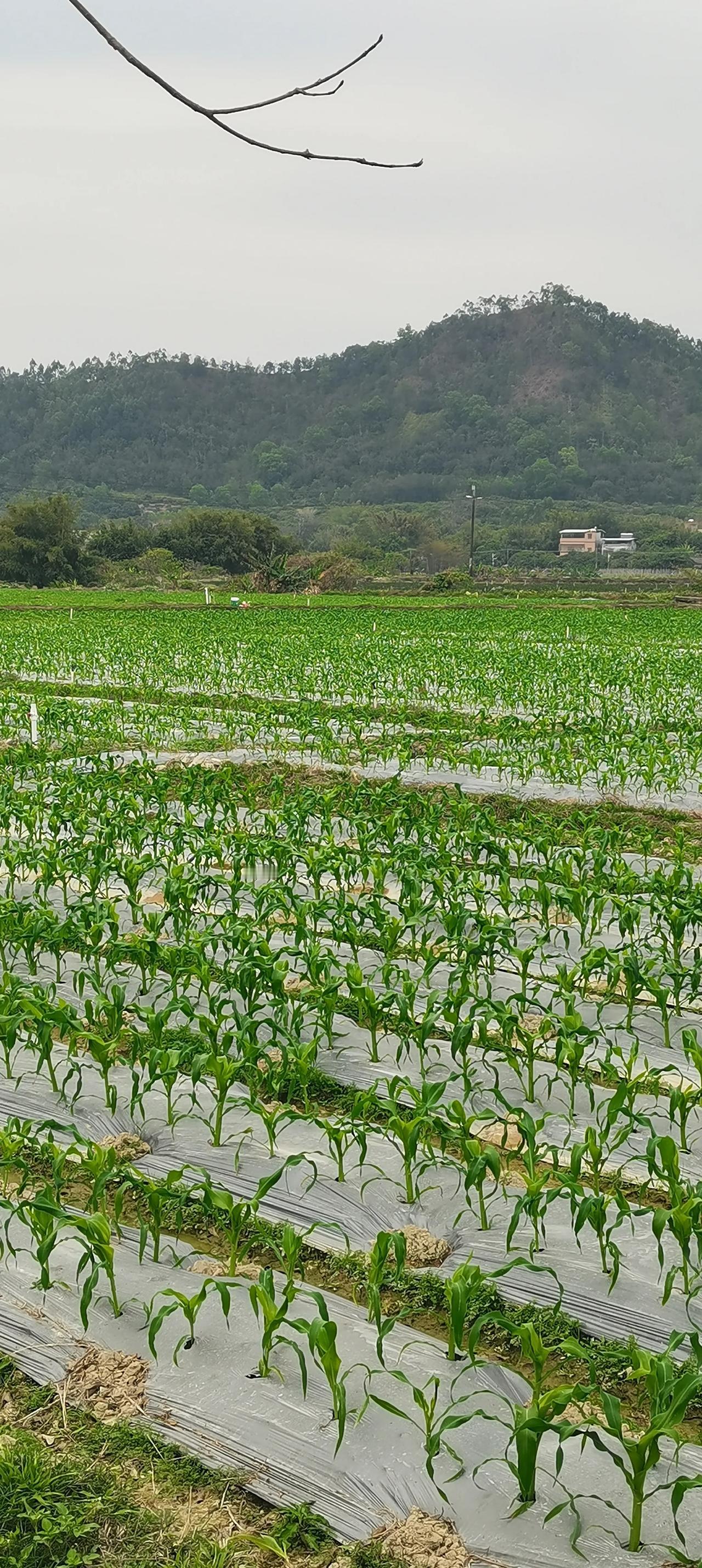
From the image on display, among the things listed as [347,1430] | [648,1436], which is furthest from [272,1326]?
[648,1436]

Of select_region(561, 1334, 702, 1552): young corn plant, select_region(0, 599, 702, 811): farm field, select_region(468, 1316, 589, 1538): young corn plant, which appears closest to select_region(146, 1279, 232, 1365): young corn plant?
select_region(468, 1316, 589, 1538): young corn plant

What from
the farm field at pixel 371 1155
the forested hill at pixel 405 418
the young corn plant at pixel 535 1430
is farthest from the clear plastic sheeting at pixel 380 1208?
the forested hill at pixel 405 418

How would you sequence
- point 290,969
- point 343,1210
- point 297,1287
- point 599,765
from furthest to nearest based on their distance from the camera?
point 599,765 < point 290,969 < point 343,1210 < point 297,1287

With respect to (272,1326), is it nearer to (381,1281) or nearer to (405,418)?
(381,1281)

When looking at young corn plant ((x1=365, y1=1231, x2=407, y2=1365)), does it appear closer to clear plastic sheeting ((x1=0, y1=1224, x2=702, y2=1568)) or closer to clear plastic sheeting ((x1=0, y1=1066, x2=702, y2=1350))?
clear plastic sheeting ((x1=0, y1=1224, x2=702, y2=1568))

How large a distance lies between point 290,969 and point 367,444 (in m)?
140

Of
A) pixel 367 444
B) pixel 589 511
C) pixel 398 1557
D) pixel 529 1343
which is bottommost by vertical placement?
pixel 398 1557

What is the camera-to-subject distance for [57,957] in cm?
574

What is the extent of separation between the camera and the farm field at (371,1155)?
9.04 feet

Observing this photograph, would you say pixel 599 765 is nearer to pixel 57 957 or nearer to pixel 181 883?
pixel 181 883

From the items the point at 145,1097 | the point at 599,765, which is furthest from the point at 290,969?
the point at 599,765

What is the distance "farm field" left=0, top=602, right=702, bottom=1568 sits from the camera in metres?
2.76

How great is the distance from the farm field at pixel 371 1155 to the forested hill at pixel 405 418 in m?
124

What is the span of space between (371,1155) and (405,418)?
144 m
